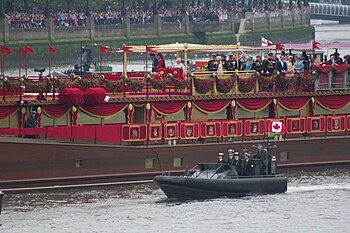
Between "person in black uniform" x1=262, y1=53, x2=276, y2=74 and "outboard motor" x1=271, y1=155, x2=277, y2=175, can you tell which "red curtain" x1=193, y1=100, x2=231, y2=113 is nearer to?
"person in black uniform" x1=262, y1=53, x2=276, y2=74

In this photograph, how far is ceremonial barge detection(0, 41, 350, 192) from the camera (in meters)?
51.4

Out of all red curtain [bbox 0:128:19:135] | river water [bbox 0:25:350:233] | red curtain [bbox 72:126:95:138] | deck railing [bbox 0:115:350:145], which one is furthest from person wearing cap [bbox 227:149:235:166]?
red curtain [bbox 0:128:19:135]

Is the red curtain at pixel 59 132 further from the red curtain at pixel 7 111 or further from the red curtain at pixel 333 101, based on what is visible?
the red curtain at pixel 333 101

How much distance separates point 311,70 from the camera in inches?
2271

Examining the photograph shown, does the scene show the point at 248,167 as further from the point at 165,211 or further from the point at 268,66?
the point at 268,66

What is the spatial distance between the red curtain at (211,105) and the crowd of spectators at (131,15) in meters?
56.1

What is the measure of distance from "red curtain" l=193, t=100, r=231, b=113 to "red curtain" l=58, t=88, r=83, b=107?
492 centimetres

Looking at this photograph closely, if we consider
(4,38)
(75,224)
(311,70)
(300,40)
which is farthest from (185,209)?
(300,40)

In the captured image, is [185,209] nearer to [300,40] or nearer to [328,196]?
[328,196]

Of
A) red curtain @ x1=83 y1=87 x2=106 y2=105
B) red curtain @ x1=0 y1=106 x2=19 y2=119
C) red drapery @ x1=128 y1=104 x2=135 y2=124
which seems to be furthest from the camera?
red drapery @ x1=128 y1=104 x2=135 y2=124

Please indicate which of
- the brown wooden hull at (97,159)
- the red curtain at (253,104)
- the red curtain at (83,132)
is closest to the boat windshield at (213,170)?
the brown wooden hull at (97,159)

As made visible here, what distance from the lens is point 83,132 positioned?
52.5 metres

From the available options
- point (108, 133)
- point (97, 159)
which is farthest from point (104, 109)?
point (97, 159)

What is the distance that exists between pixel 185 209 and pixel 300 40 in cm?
10072
